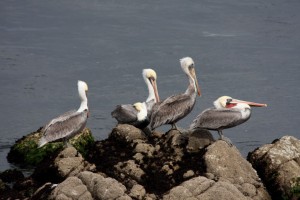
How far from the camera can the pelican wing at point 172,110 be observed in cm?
1709

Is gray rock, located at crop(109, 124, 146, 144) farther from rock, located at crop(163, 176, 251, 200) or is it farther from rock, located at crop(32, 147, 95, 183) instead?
rock, located at crop(163, 176, 251, 200)

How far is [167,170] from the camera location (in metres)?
15.3

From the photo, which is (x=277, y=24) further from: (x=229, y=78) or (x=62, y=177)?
(x=62, y=177)

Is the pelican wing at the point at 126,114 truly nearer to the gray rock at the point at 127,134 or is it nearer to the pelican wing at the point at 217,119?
the gray rock at the point at 127,134

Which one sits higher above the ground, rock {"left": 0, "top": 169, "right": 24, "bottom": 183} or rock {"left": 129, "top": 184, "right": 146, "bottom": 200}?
rock {"left": 129, "top": 184, "right": 146, "bottom": 200}

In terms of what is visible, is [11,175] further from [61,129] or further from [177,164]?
[177,164]

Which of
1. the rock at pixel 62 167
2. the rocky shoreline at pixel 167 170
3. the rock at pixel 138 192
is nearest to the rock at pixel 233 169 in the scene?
the rocky shoreline at pixel 167 170

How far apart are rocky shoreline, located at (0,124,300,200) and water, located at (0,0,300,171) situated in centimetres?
300

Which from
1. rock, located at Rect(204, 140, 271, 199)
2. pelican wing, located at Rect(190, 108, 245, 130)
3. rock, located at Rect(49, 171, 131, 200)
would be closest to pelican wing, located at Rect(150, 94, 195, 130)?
pelican wing, located at Rect(190, 108, 245, 130)

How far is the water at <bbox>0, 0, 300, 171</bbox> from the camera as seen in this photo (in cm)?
2197

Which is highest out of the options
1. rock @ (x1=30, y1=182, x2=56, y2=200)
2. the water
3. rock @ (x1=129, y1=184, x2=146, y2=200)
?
rock @ (x1=129, y1=184, x2=146, y2=200)

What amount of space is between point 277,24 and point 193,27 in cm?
329

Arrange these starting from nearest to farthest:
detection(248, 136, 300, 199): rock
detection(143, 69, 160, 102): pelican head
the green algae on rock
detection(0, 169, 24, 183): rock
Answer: detection(248, 136, 300, 199): rock < detection(0, 169, 24, 183): rock < the green algae on rock < detection(143, 69, 160, 102): pelican head

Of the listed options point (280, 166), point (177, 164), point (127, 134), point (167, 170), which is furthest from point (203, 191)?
point (127, 134)
